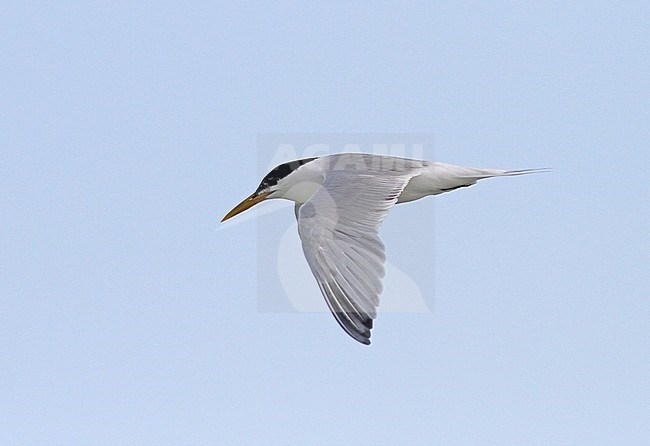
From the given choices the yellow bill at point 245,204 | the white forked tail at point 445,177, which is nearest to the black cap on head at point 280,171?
the yellow bill at point 245,204

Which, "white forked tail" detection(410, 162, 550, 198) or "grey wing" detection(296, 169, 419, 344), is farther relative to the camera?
"white forked tail" detection(410, 162, 550, 198)

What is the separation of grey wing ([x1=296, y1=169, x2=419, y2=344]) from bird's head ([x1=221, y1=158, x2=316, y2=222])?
3.20 ft

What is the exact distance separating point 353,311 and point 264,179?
242 centimetres

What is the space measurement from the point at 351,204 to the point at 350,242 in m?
0.40

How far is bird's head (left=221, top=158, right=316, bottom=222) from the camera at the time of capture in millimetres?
7340

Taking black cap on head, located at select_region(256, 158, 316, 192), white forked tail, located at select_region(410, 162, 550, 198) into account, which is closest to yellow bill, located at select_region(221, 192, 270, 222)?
black cap on head, located at select_region(256, 158, 316, 192)

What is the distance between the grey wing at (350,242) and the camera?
5.32 meters

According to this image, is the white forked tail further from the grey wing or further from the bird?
the grey wing

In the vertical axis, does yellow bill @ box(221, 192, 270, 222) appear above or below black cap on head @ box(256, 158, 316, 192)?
below

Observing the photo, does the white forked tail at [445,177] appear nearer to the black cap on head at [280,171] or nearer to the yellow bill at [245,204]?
the black cap on head at [280,171]

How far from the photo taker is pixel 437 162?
23.4 ft

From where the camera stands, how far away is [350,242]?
5.65 m

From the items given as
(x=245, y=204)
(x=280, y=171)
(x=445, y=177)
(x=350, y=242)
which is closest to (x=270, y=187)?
(x=280, y=171)

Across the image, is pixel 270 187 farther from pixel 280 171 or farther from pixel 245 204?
pixel 245 204
